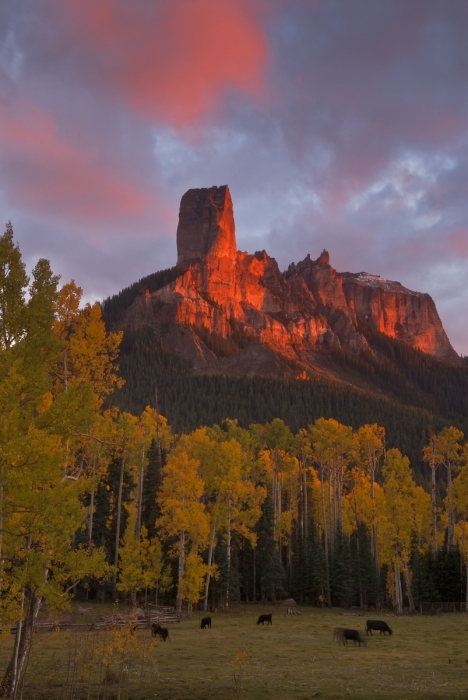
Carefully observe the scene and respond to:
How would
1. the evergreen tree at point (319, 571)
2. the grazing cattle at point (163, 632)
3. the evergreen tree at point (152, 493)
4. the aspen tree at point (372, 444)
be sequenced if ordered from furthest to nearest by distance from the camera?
the aspen tree at point (372, 444) → the evergreen tree at point (319, 571) → the evergreen tree at point (152, 493) → the grazing cattle at point (163, 632)

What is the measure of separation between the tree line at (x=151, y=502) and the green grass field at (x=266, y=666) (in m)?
2.07

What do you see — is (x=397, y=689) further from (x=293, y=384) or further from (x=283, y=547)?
(x=293, y=384)

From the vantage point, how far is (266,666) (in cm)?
1795

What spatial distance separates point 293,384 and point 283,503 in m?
110

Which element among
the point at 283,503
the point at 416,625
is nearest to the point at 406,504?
the point at 416,625

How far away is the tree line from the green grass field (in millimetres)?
2074

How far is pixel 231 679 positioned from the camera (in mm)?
15602

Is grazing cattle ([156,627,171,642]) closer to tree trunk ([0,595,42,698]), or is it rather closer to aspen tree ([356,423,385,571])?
tree trunk ([0,595,42,698])

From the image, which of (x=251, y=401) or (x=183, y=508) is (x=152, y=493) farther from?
(x=251, y=401)

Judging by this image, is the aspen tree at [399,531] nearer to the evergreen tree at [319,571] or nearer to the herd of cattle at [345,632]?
the evergreen tree at [319,571]

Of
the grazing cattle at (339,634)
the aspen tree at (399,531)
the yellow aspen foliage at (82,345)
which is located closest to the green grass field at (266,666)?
the grazing cattle at (339,634)

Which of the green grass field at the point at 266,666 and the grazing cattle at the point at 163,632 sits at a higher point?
the grazing cattle at the point at 163,632

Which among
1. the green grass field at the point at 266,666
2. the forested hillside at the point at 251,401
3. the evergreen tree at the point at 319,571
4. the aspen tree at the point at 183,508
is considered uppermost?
the forested hillside at the point at 251,401

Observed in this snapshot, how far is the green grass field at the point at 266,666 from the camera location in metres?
13.7
